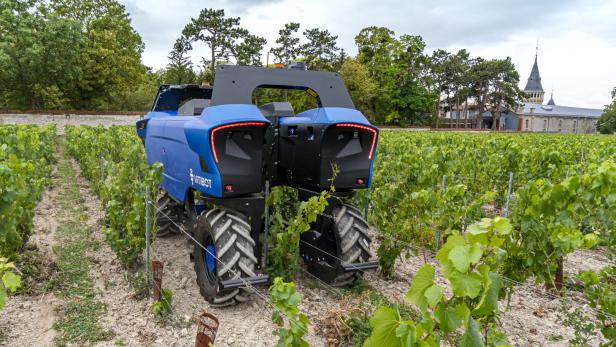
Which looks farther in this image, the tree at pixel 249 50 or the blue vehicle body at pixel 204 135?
the tree at pixel 249 50

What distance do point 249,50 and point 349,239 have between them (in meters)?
46.7

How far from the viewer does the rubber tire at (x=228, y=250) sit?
4148 mm

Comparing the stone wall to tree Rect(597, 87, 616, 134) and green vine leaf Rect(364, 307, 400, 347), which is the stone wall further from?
green vine leaf Rect(364, 307, 400, 347)

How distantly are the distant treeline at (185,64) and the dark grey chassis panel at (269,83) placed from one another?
17035 millimetres

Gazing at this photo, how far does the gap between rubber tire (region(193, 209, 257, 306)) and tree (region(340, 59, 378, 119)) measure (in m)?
47.4

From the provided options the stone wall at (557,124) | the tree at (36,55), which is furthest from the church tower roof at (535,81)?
the tree at (36,55)

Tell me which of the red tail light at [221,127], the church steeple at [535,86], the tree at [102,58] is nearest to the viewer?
the red tail light at [221,127]

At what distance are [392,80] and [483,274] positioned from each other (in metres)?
58.5

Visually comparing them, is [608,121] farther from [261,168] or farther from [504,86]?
[261,168]

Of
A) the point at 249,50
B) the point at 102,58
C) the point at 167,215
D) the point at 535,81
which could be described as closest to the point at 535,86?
the point at 535,81

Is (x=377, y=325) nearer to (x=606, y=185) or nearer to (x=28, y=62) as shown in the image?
(x=606, y=185)

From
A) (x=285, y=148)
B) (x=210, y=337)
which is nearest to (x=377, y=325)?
(x=210, y=337)

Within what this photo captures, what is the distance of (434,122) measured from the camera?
2672 inches

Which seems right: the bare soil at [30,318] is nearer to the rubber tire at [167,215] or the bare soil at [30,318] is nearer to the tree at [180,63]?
the rubber tire at [167,215]
